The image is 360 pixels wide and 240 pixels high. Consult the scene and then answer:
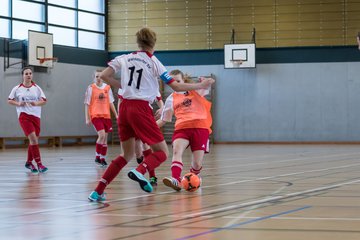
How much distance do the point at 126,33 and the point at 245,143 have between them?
26.4 feet

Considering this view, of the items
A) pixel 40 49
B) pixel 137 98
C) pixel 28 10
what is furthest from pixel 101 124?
pixel 28 10

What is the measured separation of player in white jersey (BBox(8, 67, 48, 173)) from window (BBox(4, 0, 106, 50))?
1547 cm

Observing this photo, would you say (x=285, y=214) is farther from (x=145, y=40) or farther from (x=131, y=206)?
(x=145, y=40)

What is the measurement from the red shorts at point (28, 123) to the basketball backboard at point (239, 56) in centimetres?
2022

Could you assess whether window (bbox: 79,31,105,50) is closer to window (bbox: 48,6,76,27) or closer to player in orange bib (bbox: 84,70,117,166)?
window (bbox: 48,6,76,27)

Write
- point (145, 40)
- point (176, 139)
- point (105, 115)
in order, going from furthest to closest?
1. point (105, 115)
2. point (176, 139)
3. point (145, 40)

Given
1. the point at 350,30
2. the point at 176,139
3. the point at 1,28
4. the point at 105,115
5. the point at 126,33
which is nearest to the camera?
the point at 176,139

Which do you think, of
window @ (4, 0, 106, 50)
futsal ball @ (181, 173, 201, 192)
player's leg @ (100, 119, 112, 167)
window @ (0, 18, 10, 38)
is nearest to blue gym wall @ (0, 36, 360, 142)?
window @ (4, 0, 106, 50)

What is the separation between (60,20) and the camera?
31953 mm

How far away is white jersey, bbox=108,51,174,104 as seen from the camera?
26.9ft

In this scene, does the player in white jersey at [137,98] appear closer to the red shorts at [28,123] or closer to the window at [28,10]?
the red shorts at [28,123]

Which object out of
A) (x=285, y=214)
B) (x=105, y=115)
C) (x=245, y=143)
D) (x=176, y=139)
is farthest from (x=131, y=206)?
(x=245, y=143)

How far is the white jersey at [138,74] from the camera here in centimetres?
820

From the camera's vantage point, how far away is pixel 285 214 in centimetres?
657
